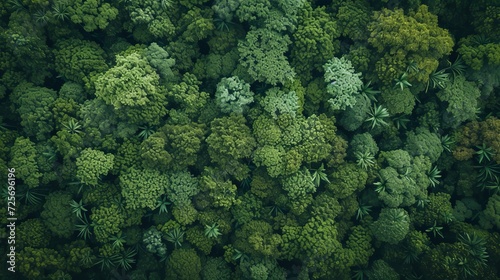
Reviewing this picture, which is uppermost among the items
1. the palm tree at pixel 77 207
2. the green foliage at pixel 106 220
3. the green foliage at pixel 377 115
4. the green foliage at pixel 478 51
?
the green foliage at pixel 478 51

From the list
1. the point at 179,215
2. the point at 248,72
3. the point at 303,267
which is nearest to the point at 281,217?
the point at 303,267

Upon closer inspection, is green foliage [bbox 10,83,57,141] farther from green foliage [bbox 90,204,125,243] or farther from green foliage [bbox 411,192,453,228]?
green foliage [bbox 411,192,453,228]

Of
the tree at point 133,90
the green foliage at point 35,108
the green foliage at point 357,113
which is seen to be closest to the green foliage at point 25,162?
the green foliage at point 35,108

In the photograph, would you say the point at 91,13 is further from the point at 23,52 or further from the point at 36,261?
the point at 36,261

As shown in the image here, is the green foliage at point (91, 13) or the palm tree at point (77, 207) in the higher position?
the green foliage at point (91, 13)

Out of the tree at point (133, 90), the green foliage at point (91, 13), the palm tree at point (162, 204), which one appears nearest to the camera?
the tree at point (133, 90)

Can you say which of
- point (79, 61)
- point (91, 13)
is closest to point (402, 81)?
point (91, 13)

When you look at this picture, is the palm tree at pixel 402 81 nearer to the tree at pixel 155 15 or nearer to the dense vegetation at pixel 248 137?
the dense vegetation at pixel 248 137
